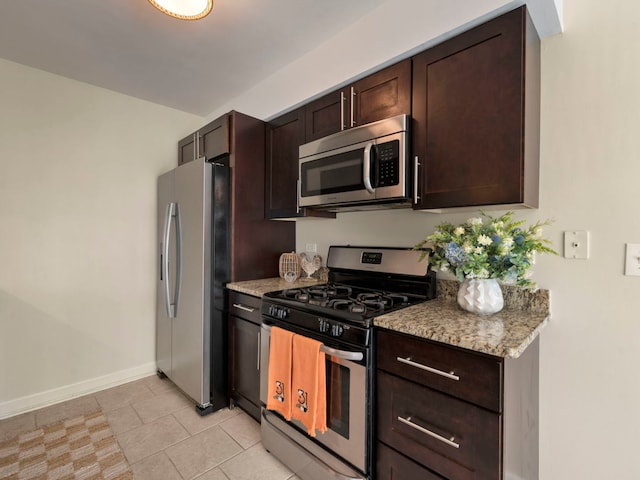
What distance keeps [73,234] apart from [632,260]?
3.50 meters

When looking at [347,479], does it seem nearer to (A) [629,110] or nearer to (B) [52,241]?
(A) [629,110]

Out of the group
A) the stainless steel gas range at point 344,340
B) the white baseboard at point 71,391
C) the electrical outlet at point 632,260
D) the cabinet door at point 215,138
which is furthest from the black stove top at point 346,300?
the white baseboard at point 71,391

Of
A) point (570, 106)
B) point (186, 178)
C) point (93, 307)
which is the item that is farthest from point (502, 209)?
point (93, 307)

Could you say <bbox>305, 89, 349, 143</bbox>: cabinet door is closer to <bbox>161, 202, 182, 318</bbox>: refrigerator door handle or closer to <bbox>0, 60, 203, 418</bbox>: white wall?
<bbox>161, 202, 182, 318</bbox>: refrigerator door handle

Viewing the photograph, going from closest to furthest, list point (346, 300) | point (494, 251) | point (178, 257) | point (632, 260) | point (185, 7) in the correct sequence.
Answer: point (632, 260), point (494, 251), point (185, 7), point (346, 300), point (178, 257)

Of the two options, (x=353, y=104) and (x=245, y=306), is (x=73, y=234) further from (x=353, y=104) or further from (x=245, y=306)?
(x=353, y=104)

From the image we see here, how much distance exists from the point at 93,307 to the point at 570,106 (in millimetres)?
3487

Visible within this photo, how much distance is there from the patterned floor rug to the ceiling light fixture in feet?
7.79

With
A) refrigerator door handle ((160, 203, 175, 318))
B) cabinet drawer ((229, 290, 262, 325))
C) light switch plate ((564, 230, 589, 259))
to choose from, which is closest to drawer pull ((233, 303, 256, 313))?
cabinet drawer ((229, 290, 262, 325))

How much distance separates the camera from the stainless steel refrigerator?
86.5 inches

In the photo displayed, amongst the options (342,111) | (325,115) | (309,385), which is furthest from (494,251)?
(325,115)

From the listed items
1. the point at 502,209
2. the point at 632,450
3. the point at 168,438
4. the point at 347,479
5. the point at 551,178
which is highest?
the point at 551,178

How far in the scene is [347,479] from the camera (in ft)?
4.54

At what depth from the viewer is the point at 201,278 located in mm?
2195
